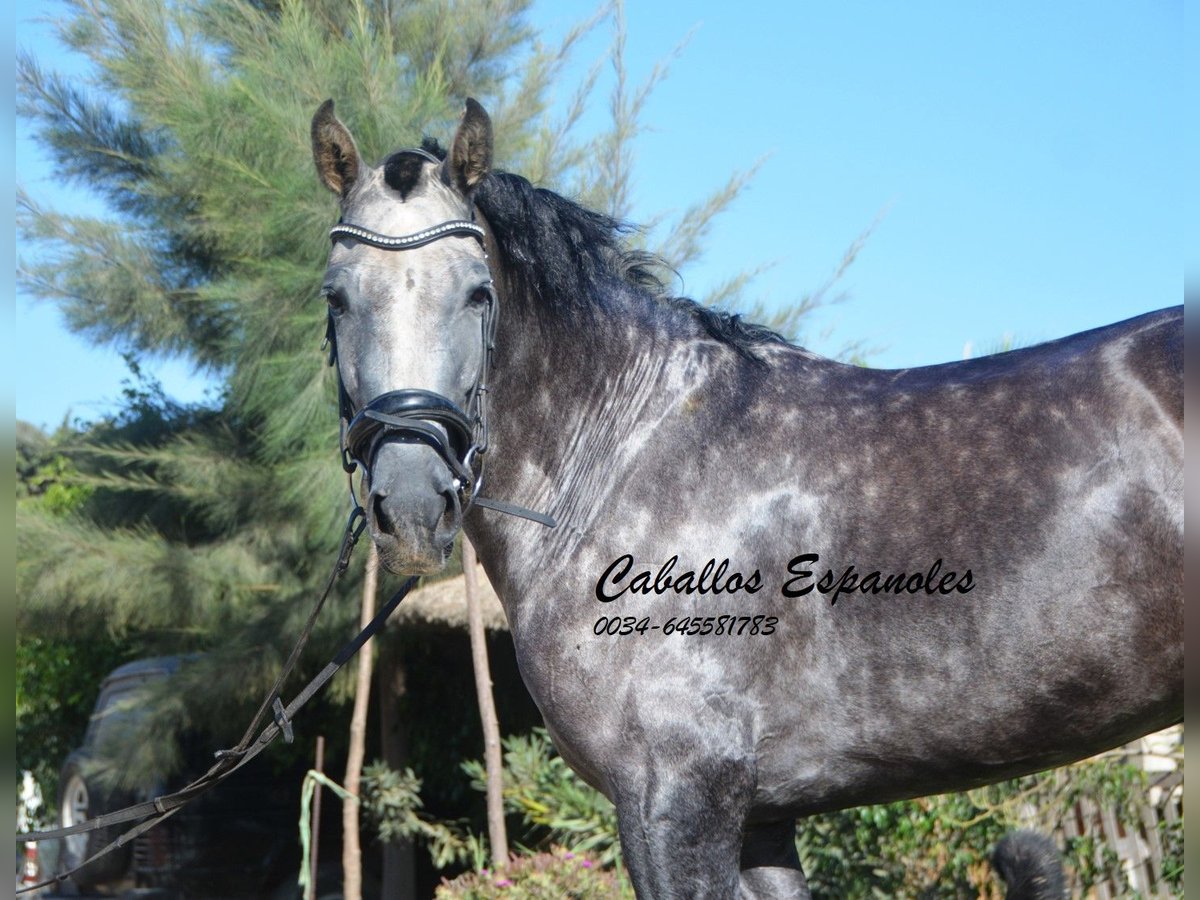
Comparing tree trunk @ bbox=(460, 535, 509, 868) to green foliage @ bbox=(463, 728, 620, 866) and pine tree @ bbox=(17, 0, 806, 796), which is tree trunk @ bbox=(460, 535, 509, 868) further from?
pine tree @ bbox=(17, 0, 806, 796)

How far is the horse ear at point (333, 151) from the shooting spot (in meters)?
2.79

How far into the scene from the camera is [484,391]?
2.66 meters

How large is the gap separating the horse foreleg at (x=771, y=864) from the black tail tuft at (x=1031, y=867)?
2.34 ft

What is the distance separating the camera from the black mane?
292 centimetres

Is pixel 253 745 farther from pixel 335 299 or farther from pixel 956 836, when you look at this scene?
pixel 956 836

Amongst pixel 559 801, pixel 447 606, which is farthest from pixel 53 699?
pixel 559 801

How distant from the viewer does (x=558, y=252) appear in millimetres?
2938

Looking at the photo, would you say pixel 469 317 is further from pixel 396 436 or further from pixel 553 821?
pixel 553 821

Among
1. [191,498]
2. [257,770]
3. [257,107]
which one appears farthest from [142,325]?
[257,770]

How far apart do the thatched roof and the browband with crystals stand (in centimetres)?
521

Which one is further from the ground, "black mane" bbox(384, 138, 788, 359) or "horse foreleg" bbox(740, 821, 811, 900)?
"black mane" bbox(384, 138, 788, 359)

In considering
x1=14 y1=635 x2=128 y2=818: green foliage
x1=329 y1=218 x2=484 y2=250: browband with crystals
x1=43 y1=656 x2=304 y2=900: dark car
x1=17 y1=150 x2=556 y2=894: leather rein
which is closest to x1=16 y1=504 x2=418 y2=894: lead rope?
x1=17 y1=150 x2=556 y2=894: leather rein

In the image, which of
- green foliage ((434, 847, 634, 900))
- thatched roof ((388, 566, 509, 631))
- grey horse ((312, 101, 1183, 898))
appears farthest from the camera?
thatched roof ((388, 566, 509, 631))

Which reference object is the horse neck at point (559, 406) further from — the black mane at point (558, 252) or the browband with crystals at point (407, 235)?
the browband with crystals at point (407, 235)
